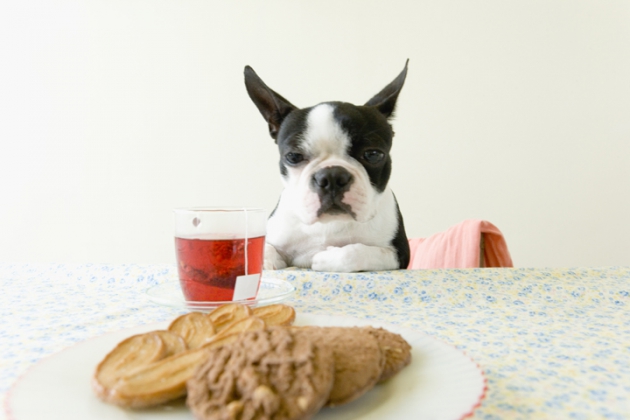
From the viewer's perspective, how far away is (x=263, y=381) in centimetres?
38

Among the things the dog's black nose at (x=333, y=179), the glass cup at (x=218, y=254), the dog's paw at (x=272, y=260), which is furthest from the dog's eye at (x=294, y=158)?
the glass cup at (x=218, y=254)

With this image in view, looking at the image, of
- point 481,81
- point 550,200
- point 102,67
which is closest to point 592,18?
point 481,81

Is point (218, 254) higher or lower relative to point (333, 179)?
lower

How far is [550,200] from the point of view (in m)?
2.82

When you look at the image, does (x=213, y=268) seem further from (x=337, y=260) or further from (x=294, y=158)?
(x=294, y=158)

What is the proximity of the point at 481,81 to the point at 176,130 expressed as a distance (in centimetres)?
181

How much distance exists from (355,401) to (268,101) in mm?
1187

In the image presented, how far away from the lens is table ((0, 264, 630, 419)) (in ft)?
1.62

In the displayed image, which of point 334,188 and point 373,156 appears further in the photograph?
point 373,156

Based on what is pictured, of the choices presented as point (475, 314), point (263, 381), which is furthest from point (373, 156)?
point (263, 381)

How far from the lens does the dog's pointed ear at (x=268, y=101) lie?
4.75 feet

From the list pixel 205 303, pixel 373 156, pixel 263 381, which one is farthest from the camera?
pixel 373 156

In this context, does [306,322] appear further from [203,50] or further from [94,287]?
[203,50]

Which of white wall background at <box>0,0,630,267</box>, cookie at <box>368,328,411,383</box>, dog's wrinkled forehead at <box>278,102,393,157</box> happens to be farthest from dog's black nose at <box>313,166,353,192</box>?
white wall background at <box>0,0,630,267</box>
